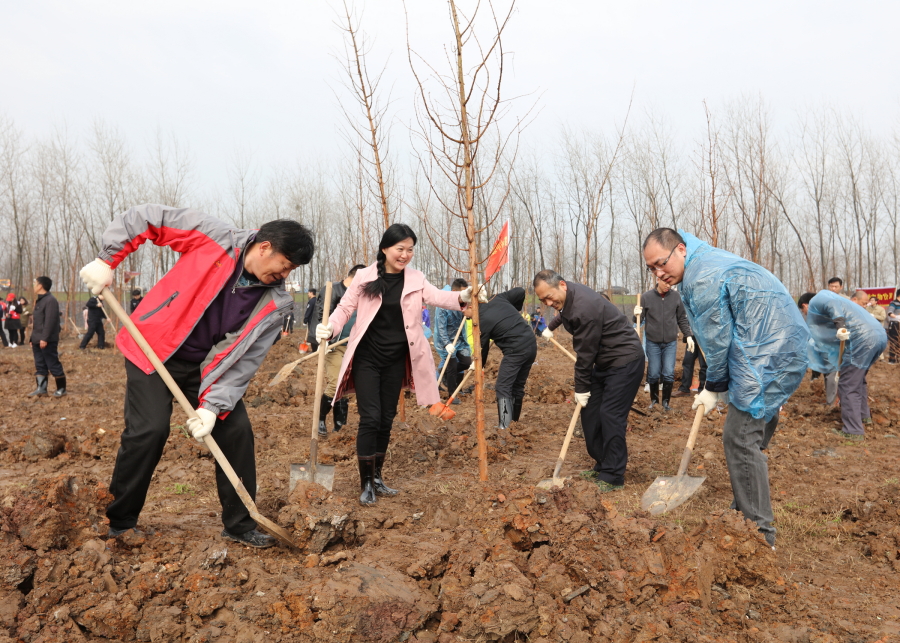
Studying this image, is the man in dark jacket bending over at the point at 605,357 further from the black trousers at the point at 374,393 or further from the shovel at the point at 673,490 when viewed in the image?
the black trousers at the point at 374,393

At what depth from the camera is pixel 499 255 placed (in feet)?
15.4

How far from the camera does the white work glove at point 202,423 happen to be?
277 cm

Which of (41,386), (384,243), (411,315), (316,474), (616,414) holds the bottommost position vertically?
(41,386)

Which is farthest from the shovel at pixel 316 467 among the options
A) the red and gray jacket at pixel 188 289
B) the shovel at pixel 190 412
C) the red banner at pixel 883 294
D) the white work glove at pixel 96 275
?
the red banner at pixel 883 294

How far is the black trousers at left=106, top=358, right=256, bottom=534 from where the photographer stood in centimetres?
280

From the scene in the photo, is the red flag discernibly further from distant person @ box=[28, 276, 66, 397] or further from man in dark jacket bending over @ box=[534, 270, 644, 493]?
distant person @ box=[28, 276, 66, 397]

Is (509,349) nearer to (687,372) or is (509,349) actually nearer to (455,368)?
(455,368)

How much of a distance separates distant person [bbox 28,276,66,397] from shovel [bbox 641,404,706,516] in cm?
838

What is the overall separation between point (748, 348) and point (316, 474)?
2.72 meters

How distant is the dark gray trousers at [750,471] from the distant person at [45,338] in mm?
8909

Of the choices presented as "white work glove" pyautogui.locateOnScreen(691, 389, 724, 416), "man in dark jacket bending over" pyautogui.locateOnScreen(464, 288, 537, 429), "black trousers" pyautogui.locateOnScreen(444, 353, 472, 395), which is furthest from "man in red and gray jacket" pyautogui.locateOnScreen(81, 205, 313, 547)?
"black trousers" pyautogui.locateOnScreen(444, 353, 472, 395)

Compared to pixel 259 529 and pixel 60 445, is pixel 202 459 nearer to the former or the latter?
pixel 60 445

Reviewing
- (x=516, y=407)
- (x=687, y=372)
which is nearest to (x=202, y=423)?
(x=516, y=407)

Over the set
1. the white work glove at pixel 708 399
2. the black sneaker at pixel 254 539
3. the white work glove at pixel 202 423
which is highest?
the white work glove at pixel 202 423
